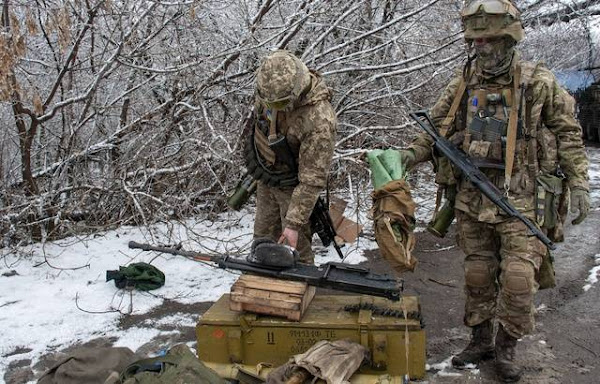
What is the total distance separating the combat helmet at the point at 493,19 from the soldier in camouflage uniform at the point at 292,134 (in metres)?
0.93

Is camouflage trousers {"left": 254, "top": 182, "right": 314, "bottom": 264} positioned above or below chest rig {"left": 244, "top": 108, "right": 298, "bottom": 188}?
below

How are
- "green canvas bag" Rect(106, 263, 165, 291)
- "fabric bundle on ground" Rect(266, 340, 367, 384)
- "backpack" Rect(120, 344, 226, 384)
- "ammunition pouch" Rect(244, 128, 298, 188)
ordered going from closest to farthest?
"backpack" Rect(120, 344, 226, 384), "fabric bundle on ground" Rect(266, 340, 367, 384), "ammunition pouch" Rect(244, 128, 298, 188), "green canvas bag" Rect(106, 263, 165, 291)

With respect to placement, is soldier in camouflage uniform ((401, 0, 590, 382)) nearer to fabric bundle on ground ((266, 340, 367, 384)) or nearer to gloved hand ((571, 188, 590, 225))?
gloved hand ((571, 188, 590, 225))

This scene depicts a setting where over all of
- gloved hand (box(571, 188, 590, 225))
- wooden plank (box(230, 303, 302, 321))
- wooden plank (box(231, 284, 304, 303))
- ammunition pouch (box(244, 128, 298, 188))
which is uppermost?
ammunition pouch (box(244, 128, 298, 188))

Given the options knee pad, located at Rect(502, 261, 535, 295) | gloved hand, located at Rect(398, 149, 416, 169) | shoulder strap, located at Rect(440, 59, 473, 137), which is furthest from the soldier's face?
knee pad, located at Rect(502, 261, 535, 295)

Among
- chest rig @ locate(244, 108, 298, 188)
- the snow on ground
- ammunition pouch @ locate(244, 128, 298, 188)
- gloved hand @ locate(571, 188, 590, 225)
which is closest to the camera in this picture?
gloved hand @ locate(571, 188, 590, 225)

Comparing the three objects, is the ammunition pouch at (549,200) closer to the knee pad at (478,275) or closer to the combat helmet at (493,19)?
the knee pad at (478,275)

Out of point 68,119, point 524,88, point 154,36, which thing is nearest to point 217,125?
point 154,36

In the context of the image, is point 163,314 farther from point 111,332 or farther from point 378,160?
point 378,160

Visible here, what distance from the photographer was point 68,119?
6.37 metres

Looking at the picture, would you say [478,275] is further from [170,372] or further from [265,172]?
[170,372]

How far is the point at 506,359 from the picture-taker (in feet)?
11.1

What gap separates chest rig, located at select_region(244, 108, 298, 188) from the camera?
3701 millimetres

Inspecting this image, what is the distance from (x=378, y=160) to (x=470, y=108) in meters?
0.65
